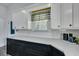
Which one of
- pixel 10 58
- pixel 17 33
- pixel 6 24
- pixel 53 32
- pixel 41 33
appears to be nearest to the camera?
pixel 10 58

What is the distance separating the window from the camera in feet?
10.4

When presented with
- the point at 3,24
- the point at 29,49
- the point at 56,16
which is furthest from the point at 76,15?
the point at 3,24

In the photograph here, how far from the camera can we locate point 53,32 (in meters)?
3.01

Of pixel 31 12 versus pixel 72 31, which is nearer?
pixel 72 31

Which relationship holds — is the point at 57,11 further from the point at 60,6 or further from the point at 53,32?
the point at 53,32

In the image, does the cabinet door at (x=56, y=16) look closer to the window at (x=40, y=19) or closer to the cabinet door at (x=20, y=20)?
the window at (x=40, y=19)

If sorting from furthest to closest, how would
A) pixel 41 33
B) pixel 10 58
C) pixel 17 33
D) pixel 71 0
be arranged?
pixel 17 33, pixel 41 33, pixel 71 0, pixel 10 58

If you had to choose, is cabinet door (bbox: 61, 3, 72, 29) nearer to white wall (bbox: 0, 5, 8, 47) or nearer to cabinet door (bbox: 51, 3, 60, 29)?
cabinet door (bbox: 51, 3, 60, 29)

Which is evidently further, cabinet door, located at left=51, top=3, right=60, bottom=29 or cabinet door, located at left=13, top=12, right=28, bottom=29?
cabinet door, located at left=13, top=12, right=28, bottom=29

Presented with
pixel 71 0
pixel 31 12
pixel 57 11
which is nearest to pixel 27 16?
pixel 31 12

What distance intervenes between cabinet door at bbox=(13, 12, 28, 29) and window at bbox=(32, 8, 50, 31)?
0.28m

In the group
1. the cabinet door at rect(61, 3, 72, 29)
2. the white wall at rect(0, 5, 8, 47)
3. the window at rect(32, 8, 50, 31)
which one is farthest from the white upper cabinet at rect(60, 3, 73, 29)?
the white wall at rect(0, 5, 8, 47)

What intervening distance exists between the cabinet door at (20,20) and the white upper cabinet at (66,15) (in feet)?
4.96

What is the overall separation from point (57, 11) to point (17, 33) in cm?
227
